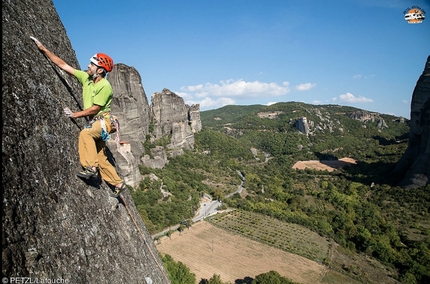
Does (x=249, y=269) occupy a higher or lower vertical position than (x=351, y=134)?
lower

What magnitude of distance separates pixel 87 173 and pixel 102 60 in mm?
1799

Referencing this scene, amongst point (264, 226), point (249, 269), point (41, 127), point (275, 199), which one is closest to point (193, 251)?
point (249, 269)

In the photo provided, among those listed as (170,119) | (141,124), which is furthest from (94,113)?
(170,119)

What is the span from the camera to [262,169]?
70.9 m

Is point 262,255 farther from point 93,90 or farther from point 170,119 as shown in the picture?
point 93,90

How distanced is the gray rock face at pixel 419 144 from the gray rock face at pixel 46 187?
5755 cm

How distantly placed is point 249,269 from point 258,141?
223 ft

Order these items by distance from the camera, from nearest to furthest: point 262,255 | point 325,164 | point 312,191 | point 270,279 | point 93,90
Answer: point 93,90
point 270,279
point 262,255
point 312,191
point 325,164

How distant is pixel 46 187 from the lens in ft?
9.57

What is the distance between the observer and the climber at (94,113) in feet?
12.6

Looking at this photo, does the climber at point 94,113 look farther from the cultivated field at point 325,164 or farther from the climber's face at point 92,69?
the cultivated field at point 325,164

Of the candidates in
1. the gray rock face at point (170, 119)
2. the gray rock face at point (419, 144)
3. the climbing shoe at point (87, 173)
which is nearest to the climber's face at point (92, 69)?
the climbing shoe at point (87, 173)

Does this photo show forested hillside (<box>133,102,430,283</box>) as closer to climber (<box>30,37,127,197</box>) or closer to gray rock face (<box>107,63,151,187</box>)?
gray rock face (<box>107,63,151,187</box>)

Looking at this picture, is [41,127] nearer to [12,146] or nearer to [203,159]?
[12,146]
